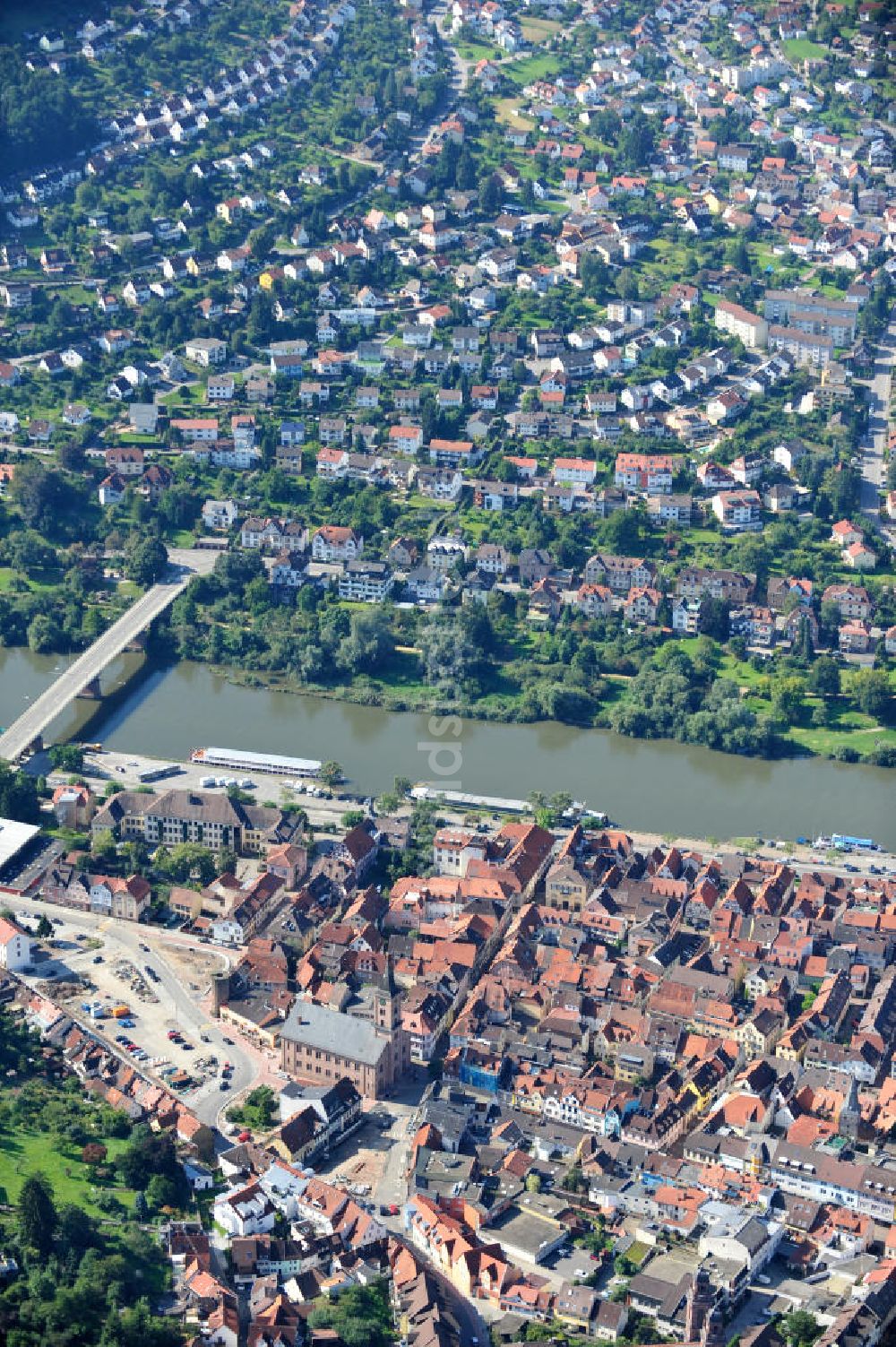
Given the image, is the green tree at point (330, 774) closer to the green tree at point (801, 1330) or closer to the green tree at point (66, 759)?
the green tree at point (66, 759)

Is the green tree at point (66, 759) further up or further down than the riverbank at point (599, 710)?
further up

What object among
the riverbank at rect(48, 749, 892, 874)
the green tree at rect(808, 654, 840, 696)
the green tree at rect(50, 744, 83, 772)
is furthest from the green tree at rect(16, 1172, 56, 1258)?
the green tree at rect(808, 654, 840, 696)

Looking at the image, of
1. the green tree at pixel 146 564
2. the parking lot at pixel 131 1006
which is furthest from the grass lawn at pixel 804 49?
the parking lot at pixel 131 1006

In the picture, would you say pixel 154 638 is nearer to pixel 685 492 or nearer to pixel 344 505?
pixel 344 505

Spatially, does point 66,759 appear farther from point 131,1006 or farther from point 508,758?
point 131,1006

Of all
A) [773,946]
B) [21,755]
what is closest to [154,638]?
[21,755]
